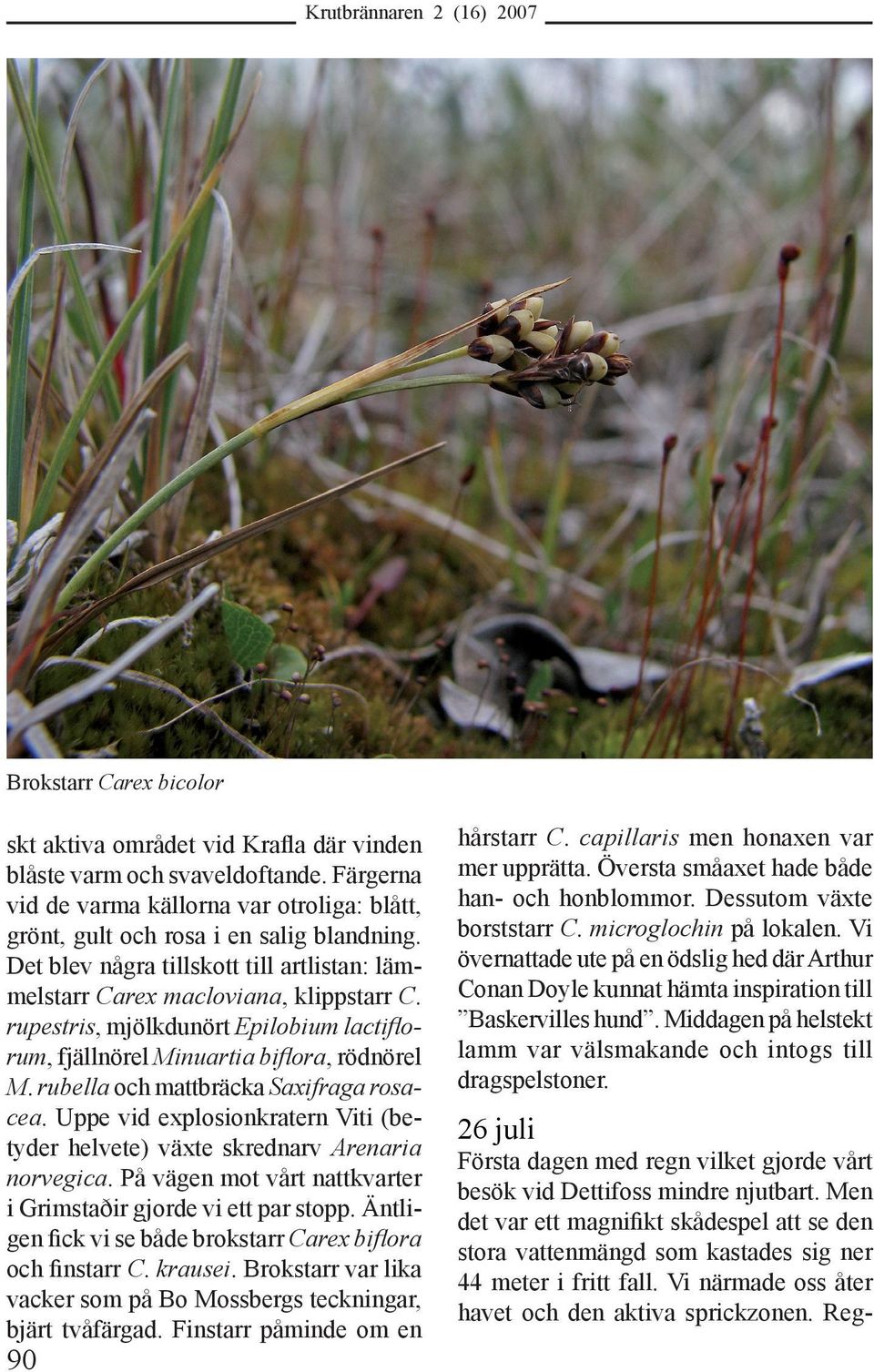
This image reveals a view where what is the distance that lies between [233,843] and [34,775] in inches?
12.3

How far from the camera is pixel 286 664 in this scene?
1434 mm

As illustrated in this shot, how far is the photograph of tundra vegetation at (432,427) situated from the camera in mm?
1243

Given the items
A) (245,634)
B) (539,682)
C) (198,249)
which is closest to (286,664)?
(245,634)

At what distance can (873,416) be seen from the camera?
2.47 meters

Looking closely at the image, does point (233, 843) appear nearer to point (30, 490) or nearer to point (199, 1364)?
point (30, 490)

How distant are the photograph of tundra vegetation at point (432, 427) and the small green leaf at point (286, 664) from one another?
0.02 meters

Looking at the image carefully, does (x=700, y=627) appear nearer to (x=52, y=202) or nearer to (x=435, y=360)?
(x=435, y=360)

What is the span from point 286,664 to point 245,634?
12 cm

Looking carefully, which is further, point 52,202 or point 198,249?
point 198,249

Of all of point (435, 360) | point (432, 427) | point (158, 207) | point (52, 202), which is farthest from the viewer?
point (432, 427)

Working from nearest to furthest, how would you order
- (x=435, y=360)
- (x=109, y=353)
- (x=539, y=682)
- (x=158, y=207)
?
(x=435, y=360)
(x=109, y=353)
(x=158, y=207)
(x=539, y=682)
